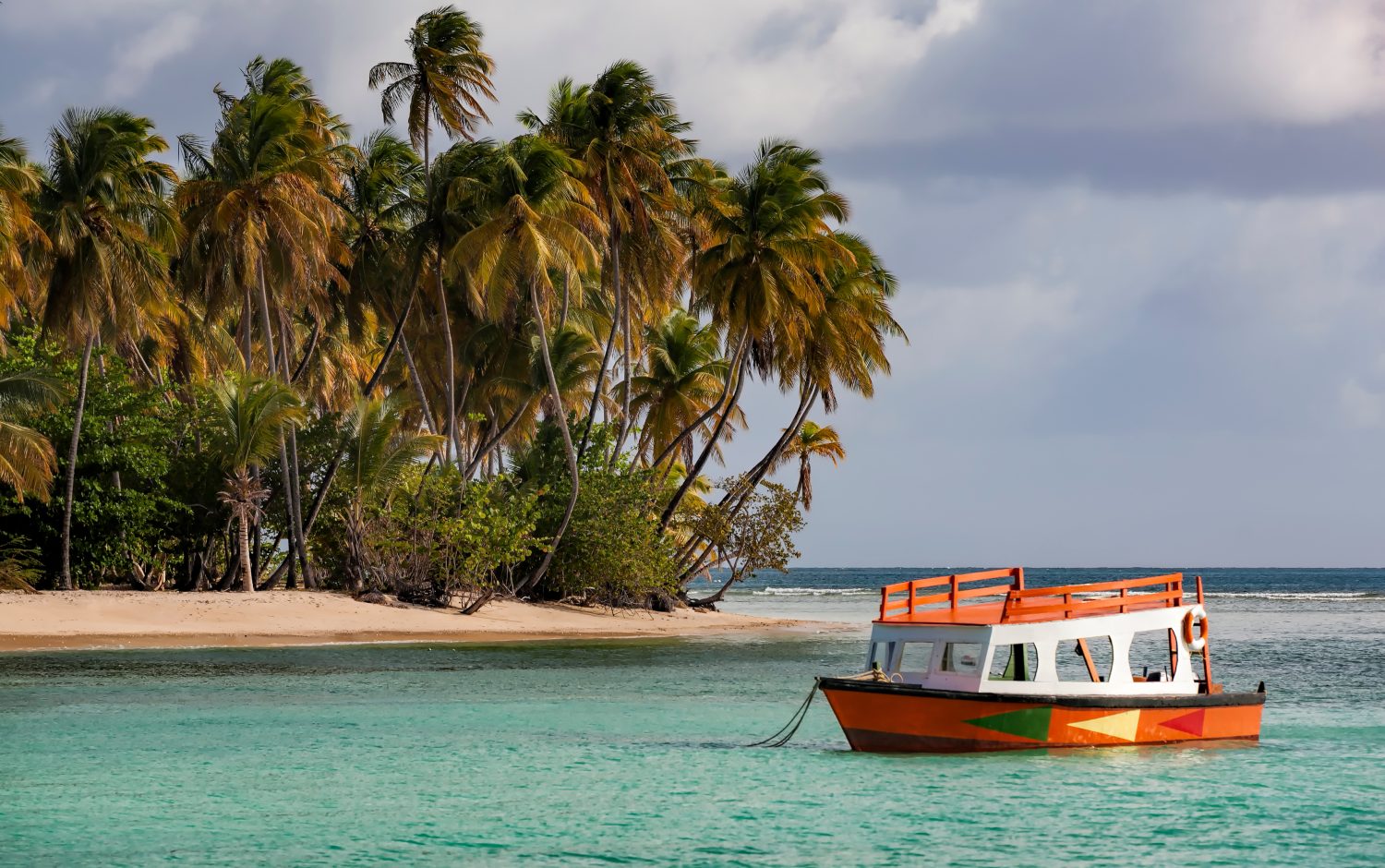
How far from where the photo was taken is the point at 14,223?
30.8 metres

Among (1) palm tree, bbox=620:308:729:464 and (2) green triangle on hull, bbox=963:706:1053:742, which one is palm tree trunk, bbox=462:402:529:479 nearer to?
(1) palm tree, bbox=620:308:729:464

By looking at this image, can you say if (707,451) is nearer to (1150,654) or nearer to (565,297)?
(565,297)

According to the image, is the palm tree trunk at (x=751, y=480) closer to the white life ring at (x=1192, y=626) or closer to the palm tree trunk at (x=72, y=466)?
the palm tree trunk at (x=72, y=466)

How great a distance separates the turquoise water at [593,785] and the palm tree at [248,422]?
10731mm

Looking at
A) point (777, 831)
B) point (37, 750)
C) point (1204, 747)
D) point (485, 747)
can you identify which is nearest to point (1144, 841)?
point (777, 831)

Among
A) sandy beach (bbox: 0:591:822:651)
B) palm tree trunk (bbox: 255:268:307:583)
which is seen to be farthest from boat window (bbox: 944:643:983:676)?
palm tree trunk (bbox: 255:268:307:583)

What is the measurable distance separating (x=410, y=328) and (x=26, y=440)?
17889 millimetres

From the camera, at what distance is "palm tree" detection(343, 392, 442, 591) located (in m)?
38.7

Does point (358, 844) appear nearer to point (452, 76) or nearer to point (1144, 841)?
point (1144, 841)

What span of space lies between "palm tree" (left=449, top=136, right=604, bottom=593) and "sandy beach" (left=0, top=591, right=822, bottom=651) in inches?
217

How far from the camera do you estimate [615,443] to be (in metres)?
45.1

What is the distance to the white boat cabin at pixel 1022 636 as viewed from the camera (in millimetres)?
15984

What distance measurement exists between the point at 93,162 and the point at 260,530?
1098 centimetres

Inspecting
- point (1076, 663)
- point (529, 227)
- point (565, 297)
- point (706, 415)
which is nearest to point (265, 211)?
point (529, 227)
